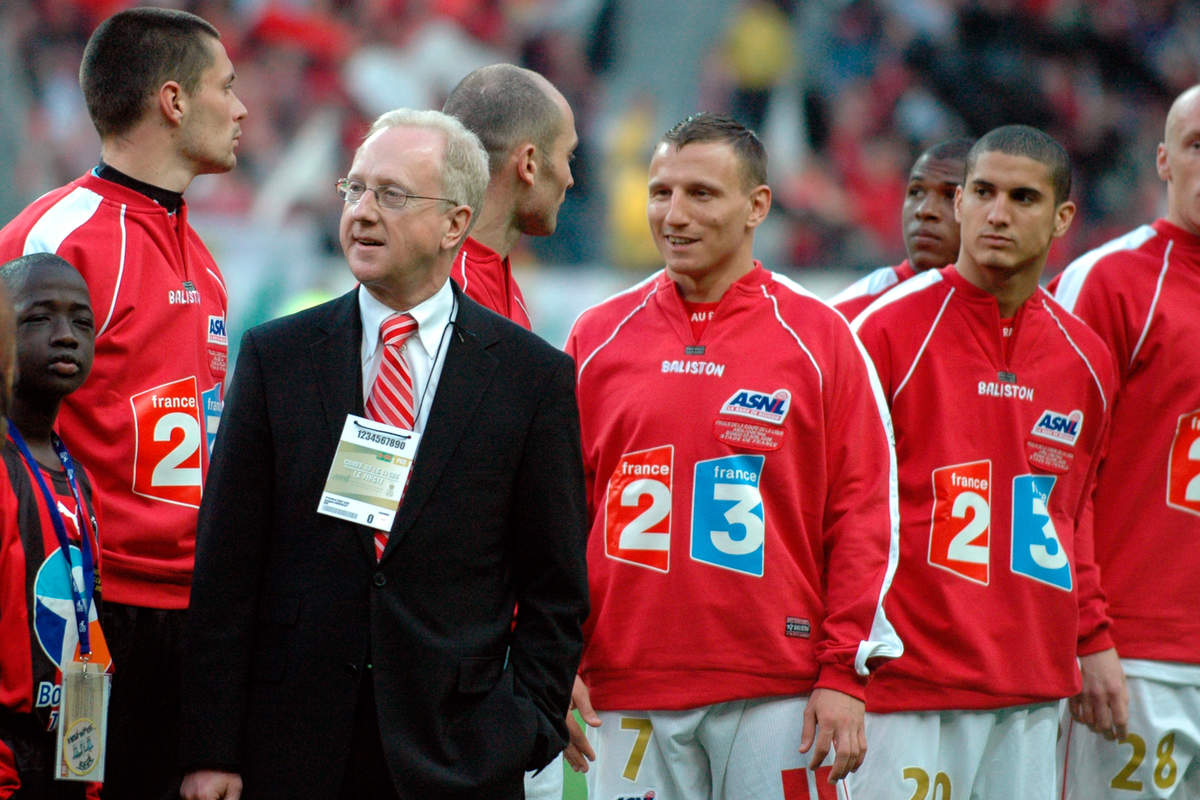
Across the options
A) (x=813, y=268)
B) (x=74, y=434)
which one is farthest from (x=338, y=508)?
(x=813, y=268)

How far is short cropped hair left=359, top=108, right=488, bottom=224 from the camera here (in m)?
3.02

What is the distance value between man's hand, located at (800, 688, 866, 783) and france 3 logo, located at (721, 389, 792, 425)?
655 mm

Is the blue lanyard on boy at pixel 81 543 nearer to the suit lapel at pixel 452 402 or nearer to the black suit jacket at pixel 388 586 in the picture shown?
the black suit jacket at pixel 388 586

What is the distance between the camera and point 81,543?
9.82ft

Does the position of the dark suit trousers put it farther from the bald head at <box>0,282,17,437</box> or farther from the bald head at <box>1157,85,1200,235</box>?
the bald head at <box>1157,85,1200,235</box>

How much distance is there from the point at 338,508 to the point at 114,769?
3.64 ft

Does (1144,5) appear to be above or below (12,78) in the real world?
above

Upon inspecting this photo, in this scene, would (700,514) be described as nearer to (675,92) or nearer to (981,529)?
(981,529)

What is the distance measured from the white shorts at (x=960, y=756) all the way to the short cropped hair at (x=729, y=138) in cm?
144

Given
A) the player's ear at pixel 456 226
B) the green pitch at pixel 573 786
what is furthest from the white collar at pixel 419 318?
the green pitch at pixel 573 786

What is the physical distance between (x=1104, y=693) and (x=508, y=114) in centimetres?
229

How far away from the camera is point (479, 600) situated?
2.84 m

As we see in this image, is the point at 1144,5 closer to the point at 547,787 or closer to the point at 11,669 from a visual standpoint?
the point at 547,787

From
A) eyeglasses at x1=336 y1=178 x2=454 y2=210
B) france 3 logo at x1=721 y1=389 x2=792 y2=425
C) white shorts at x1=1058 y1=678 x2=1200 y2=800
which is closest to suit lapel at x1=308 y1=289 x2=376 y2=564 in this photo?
eyeglasses at x1=336 y1=178 x2=454 y2=210
